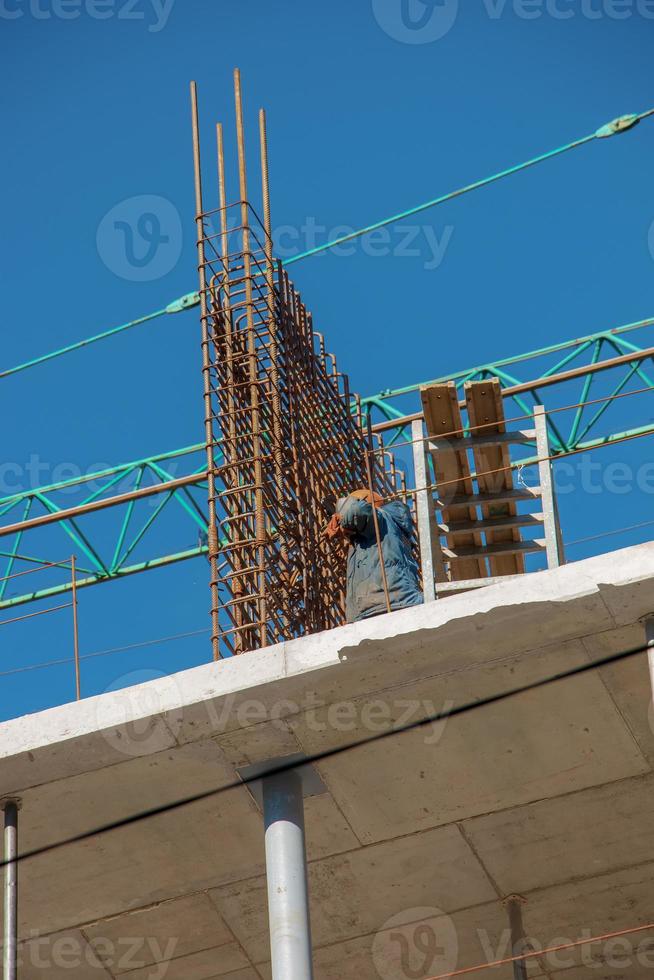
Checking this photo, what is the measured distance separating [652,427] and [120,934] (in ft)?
43.9

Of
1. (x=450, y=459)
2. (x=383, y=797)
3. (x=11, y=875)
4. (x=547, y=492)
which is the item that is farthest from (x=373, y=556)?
(x=11, y=875)

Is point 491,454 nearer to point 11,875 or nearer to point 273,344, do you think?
point 273,344

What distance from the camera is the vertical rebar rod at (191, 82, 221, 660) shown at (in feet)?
40.0

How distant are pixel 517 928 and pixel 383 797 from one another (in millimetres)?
1716

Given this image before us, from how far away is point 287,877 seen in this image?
10.8 m

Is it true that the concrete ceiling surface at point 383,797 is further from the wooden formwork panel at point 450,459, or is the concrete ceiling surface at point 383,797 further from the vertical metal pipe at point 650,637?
the wooden formwork panel at point 450,459

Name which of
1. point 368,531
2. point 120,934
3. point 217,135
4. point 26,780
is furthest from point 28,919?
point 217,135

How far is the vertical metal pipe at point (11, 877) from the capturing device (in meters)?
10.8

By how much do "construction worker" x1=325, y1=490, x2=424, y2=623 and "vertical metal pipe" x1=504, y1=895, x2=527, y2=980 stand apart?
8.36 feet

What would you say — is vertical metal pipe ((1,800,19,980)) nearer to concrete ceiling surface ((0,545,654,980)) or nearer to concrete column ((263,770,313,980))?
concrete ceiling surface ((0,545,654,980))

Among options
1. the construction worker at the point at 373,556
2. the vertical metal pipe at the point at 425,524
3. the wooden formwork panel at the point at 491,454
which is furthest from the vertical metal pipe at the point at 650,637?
the wooden formwork panel at the point at 491,454

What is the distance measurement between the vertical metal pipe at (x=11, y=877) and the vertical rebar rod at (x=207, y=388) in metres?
1.73

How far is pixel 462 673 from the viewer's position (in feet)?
35.2

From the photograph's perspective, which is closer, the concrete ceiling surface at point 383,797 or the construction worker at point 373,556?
the concrete ceiling surface at point 383,797
